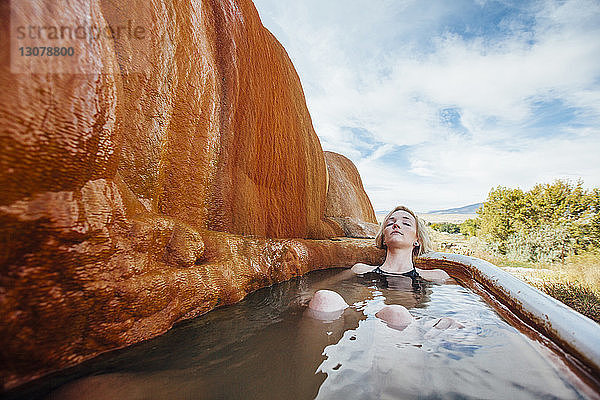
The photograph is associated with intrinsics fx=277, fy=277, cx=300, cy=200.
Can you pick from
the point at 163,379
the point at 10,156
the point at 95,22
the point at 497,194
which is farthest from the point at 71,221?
the point at 497,194

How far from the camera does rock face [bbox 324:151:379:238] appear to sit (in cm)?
671

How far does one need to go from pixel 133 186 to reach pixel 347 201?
6798 mm

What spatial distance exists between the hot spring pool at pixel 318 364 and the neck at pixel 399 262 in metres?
1.30

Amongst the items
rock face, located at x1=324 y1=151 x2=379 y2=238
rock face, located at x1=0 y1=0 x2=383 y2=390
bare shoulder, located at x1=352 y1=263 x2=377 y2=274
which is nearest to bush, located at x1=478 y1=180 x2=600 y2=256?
rock face, located at x1=324 y1=151 x2=379 y2=238

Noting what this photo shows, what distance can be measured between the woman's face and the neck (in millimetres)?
85

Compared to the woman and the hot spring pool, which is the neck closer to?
the woman

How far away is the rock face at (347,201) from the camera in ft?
22.0

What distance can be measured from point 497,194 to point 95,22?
1386cm

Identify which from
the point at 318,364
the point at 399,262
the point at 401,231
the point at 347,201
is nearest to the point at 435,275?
the point at 399,262

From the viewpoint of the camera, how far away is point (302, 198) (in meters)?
4.40

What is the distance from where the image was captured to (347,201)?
8.04 metres

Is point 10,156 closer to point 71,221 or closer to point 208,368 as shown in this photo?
point 71,221

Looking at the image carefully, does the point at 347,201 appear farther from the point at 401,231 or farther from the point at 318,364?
the point at 318,364

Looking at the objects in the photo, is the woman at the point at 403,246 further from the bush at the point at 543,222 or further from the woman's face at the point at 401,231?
the bush at the point at 543,222
